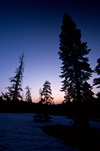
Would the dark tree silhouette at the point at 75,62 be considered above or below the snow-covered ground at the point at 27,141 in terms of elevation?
above

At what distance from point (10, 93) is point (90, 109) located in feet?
61.7

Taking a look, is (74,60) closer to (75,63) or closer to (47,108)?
(75,63)

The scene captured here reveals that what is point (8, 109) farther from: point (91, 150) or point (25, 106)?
point (91, 150)

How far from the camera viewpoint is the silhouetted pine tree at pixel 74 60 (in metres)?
11.5

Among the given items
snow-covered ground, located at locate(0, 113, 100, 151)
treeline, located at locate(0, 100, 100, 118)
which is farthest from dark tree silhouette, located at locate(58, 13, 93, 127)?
snow-covered ground, located at locate(0, 113, 100, 151)

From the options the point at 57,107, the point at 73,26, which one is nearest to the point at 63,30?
the point at 73,26

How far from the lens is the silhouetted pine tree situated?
1145 centimetres

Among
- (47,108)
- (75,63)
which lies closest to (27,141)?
(75,63)

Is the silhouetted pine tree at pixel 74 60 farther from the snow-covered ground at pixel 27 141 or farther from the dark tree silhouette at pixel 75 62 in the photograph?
the snow-covered ground at pixel 27 141

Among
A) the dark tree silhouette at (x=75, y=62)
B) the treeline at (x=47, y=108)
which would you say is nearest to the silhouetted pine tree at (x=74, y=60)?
the dark tree silhouette at (x=75, y=62)

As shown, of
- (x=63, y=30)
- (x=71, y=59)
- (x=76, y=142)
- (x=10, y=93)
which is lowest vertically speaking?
(x=76, y=142)

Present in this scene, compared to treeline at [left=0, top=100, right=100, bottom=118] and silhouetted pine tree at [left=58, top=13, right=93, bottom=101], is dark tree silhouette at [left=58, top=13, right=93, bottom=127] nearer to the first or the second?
silhouetted pine tree at [left=58, top=13, right=93, bottom=101]

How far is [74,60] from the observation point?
11.4 metres

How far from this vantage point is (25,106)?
2105 centimetres
